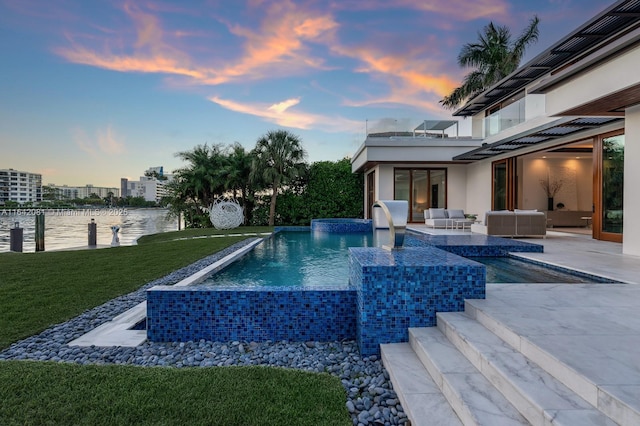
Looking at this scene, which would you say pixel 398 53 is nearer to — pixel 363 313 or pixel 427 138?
pixel 427 138

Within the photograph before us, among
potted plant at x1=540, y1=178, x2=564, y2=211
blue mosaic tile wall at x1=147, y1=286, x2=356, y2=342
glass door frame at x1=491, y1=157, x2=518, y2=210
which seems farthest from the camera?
potted plant at x1=540, y1=178, x2=564, y2=211

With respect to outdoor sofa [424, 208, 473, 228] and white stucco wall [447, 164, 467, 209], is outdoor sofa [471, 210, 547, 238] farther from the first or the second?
white stucco wall [447, 164, 467, 209]

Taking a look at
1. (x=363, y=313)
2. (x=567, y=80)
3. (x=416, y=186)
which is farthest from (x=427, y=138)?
(x=363, y=313)

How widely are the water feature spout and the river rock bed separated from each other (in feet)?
5.16

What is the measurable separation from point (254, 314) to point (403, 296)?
1.63 metres

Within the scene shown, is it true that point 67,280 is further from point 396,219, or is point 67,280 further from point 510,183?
point 510,183

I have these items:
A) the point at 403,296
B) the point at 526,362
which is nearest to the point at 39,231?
the point at 403,296

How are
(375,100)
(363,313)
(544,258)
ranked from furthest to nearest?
(375,100) < (544,258) < (363,313)

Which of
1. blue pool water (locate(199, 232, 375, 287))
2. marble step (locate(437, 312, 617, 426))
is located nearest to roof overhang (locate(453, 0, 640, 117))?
blue pool water (locate(199, 232, 375, 287))

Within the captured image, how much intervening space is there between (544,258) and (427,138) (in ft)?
34.7

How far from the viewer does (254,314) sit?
3.94 meters

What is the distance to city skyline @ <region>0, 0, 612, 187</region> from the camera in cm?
1204

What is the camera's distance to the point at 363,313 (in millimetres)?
3449

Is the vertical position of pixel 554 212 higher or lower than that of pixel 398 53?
lower
